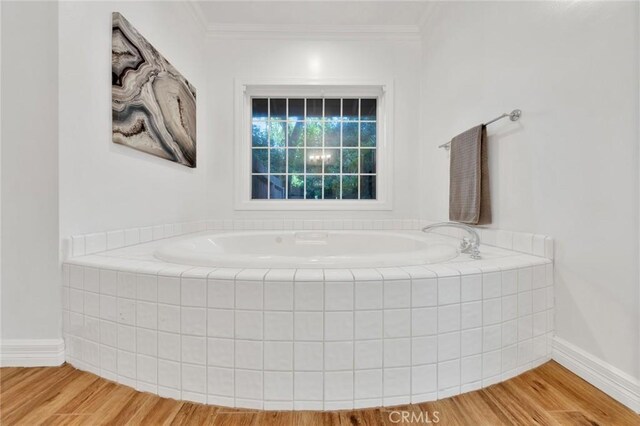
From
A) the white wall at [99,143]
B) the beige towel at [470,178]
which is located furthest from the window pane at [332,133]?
the white wall at [99,143]

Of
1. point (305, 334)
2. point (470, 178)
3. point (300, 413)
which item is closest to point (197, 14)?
point (470, 178)

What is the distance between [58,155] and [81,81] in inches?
14.3

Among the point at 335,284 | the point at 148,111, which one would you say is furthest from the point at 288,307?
the point at 148,111

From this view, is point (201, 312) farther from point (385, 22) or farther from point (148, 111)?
point (385, 22)

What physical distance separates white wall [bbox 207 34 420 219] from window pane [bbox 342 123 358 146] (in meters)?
0.36

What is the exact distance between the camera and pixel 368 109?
8.49 feet

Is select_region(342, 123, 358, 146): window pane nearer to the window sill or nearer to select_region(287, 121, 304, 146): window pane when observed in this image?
select_region(287, 121, 304, 146): window pane

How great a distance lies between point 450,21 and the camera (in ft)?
6.53

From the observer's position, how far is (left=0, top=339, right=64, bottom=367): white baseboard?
1154 millimetres

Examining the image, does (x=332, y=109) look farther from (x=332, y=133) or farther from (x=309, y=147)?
(x=309, y=147)

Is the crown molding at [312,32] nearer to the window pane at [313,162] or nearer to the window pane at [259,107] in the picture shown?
the window pane at [259,107]

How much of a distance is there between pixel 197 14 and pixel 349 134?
5.11 ft

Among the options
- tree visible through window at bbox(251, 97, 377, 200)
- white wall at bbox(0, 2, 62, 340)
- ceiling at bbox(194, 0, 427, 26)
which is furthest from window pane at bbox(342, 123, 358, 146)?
white wall at bbox(0, 2, 62, 340)

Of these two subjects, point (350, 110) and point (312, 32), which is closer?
point (312, 32)
